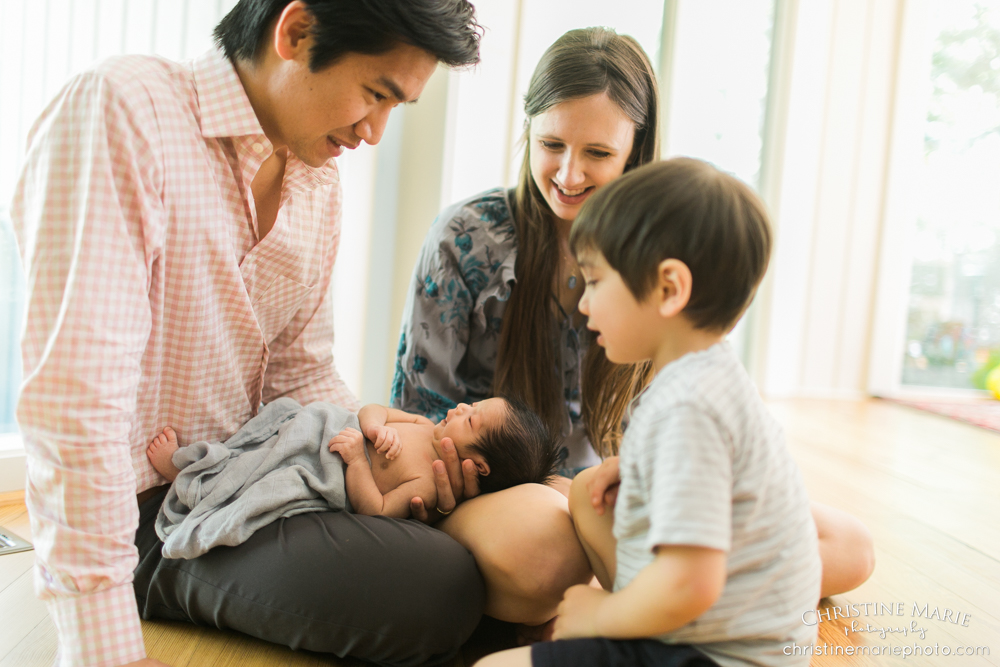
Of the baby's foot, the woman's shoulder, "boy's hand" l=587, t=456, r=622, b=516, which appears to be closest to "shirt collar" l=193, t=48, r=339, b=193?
the baby's foot

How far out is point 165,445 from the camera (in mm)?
1133

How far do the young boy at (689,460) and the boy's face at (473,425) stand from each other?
463 mm

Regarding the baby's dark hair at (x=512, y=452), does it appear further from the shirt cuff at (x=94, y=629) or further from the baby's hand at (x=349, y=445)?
the shirt cuff at (x=94, y=629)

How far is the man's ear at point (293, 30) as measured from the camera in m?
1.00

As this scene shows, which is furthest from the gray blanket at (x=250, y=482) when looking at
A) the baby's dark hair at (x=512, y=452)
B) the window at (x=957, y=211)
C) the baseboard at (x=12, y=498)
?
the window at (x=957, y=211)

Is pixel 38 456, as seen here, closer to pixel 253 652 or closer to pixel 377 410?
pixel 253 652

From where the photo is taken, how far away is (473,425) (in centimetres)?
130

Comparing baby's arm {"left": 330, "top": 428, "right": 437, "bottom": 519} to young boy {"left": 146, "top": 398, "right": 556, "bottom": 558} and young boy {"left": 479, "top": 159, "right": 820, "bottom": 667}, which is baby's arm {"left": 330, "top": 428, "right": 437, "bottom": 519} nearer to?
young boy {"left": 146, "top": 398, "right": 556, "bottom": 558}

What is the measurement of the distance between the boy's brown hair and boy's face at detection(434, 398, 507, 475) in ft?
1.79

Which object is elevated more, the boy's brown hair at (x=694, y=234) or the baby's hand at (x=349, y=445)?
the boy's brown hair at (x=694, y=234)

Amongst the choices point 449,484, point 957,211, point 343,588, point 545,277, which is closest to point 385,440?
point 449,484

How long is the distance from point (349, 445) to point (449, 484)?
0.59 ft

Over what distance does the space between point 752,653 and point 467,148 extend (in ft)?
7.00

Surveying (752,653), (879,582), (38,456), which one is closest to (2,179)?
(38,456)
